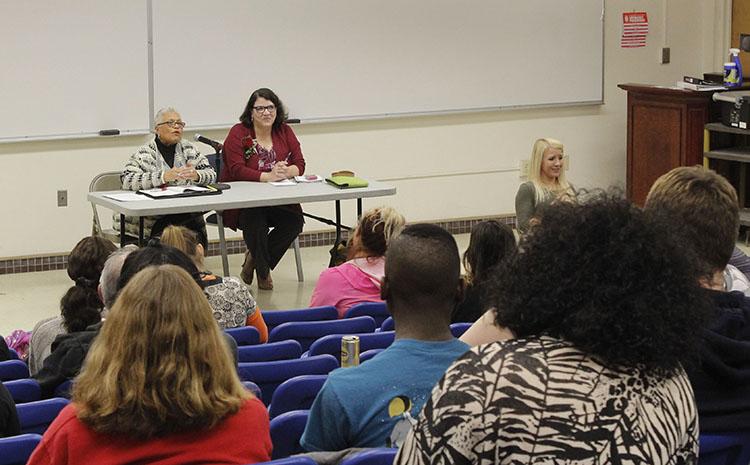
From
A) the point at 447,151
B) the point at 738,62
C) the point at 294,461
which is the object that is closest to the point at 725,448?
the point at 294,461

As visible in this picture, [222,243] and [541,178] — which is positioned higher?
[541,178]

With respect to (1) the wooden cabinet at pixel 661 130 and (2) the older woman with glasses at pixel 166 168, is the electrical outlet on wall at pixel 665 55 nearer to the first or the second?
(1) the wooden cabinet at pixel 661 130

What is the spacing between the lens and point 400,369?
7.81 ft

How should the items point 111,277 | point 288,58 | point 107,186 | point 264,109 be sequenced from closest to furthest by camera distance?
point 111,277 → point 264,109 → point 107,186 → point 288,58

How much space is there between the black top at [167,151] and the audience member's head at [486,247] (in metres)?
3.17

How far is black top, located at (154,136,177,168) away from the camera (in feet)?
23.4

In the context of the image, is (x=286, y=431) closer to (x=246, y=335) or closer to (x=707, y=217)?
(x=707, y=217)

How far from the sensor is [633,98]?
923cm

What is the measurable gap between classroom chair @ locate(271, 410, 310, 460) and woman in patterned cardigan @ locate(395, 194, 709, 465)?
1118 mm

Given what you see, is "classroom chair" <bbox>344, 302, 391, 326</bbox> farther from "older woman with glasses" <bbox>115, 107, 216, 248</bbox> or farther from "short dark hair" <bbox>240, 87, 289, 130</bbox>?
"short dark hair" <bbox>240, 87, 289, 130</bbox>

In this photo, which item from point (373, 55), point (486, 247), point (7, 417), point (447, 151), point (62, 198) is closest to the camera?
point (7, 417)

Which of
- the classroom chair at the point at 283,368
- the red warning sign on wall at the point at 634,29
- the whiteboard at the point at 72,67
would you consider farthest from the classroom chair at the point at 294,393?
the red warning sign on wall at the point at 634,29

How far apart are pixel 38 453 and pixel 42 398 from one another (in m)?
1.42

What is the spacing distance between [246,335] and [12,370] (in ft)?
2.66
